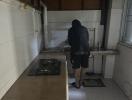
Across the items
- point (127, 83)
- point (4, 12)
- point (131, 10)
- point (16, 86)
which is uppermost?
point (131, 10)

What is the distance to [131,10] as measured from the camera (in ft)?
10.3

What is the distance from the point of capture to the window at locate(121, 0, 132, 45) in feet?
10.5

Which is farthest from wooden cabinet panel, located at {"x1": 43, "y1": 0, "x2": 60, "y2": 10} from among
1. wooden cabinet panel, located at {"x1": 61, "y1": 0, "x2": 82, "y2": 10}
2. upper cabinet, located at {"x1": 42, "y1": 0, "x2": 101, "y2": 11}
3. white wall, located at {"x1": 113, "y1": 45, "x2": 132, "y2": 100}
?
white wall, located at {"x1": 113, "y1": 45, "x2": 132, "y2": 100}

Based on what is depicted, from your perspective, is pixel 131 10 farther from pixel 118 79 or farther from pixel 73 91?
pixel 73 91

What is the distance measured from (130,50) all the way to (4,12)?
2380 mm

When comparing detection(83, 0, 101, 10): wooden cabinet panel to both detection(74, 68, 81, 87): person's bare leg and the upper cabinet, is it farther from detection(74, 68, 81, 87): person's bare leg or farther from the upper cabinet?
detection(74, 68, 81, 87): person's bare leg

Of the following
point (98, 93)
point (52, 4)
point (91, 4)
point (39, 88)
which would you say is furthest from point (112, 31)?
point (39, 88)

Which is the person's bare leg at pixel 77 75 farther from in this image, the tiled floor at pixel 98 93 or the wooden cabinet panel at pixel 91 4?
the wooden cabinet panel at pixel 91 4

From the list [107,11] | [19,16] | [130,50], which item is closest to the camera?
[19,16]

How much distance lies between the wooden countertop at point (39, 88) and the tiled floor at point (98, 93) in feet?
4.56

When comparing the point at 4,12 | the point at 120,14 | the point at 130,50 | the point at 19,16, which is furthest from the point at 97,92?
the point at 4,12

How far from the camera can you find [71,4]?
12.0ft

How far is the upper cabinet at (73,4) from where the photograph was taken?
364cm

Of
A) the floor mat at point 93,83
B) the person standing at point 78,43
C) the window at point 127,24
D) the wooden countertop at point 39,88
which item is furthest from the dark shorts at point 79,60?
the wooden countertop at point 39,88
